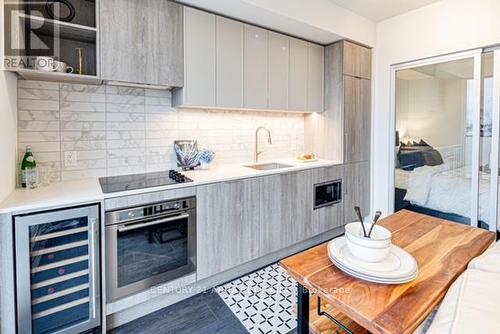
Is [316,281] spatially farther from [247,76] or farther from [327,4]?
[327,4]

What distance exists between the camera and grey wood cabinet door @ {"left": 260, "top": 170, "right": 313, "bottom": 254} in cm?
255

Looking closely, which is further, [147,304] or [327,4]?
[327,4]

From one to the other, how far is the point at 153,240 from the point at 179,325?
62cm

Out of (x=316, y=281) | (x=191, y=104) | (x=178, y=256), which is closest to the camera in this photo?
(x=316, y=281)

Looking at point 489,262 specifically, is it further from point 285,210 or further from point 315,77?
point 315,77

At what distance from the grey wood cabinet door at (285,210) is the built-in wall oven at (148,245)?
749mm

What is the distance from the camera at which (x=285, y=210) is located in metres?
2.71

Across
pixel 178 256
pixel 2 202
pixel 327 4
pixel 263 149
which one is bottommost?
pixel 178 256

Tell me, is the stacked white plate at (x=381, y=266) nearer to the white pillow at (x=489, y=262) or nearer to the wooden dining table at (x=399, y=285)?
the wooden dining table at (x=399, y=285)

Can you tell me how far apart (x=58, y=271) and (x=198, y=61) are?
1851 millimetres

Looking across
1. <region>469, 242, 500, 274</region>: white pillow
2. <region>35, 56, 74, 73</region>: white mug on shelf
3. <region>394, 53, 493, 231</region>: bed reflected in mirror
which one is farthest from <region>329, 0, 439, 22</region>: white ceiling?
<region>469, 242, 500, 274</region>: white pillow

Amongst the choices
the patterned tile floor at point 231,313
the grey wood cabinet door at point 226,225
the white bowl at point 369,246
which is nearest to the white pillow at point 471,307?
the white bowl at point 369,246

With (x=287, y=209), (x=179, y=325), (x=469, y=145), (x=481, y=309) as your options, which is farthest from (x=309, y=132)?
(x=481, y=309)

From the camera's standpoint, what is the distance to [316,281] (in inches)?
39.9
